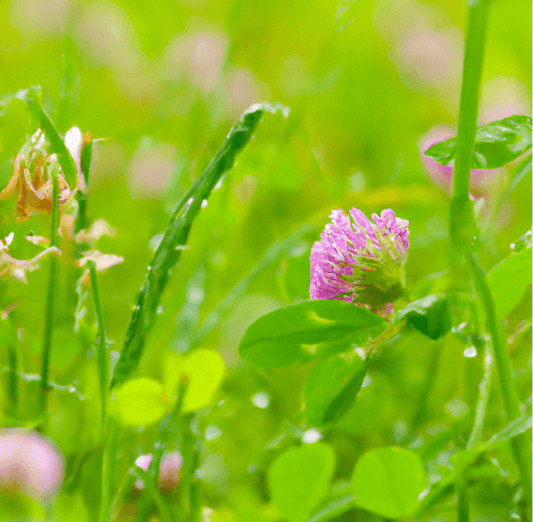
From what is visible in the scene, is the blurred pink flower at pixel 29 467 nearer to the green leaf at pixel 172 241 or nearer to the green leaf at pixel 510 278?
the green leaf at pixel 172 241

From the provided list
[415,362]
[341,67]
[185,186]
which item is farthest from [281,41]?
[415,362]

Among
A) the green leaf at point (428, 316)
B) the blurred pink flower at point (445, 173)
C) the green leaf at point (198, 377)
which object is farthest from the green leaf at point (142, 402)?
the blurred pink flower at point (445, 173)

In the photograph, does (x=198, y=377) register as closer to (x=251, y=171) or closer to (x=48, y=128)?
(x=48, y=128)

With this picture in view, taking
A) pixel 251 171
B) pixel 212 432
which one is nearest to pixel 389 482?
pixel 212 432

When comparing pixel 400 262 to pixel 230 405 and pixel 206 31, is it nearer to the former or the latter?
pixel 230 405

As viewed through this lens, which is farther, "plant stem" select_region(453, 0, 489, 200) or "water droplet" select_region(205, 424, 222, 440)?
"water droplet" select_region(205, 424, 222, 440)

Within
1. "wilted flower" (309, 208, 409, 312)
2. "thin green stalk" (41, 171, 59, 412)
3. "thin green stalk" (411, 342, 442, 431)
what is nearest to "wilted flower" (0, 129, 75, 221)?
"thin green stalk" (41, 171, 59, 412)

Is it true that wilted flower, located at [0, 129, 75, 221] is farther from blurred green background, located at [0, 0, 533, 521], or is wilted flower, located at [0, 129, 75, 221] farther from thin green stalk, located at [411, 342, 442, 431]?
thin green stalk, located at [411, 342, 442, 431]
